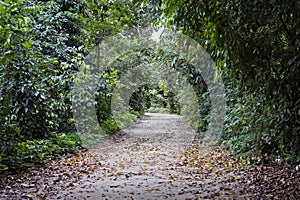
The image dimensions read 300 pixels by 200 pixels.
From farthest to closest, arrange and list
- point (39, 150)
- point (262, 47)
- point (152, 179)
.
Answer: point (39, 150), point (152, 179), point (262, 47)

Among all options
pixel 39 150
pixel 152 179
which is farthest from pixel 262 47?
pixel 39 150

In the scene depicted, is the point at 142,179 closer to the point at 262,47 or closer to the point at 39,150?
the point at 39,150

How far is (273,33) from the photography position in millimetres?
3920

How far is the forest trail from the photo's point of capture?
14.0 ft

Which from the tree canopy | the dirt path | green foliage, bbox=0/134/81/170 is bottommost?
the dirt path

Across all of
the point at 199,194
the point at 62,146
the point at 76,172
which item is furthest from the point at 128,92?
the point at 199,194

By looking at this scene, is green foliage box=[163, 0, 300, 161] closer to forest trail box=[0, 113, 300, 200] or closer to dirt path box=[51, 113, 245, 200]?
forest trail box=[0, 113, 300, 200]

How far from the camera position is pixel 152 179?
5297 mm

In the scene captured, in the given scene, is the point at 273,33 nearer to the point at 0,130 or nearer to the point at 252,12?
the point at 252,12

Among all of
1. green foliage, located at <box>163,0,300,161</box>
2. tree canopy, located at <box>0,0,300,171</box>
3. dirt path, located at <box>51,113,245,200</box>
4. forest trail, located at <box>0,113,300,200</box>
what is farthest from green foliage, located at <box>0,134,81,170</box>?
green foliage, located at <box>163,0,300,161</box>

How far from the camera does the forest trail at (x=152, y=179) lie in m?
4.28

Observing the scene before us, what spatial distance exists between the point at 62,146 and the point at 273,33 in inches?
201

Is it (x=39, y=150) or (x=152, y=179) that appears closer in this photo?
(x=152, y=179)

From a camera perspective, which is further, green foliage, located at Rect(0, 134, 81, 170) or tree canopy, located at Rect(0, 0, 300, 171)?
green foliage, located at Rect(0, 134, 81, 170)
